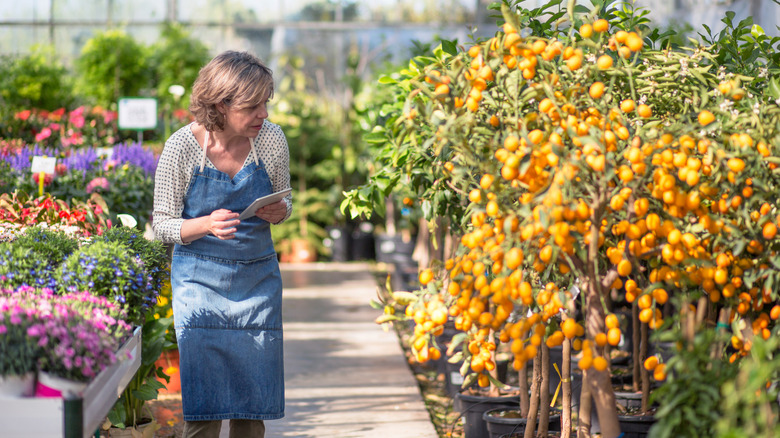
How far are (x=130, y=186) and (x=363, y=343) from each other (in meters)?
1.86

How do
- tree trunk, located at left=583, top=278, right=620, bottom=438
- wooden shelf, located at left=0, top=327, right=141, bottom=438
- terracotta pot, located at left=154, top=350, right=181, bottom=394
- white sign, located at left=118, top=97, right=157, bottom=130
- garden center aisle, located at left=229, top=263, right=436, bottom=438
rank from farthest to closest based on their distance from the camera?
white sign, located at left=118, top=97, right=157, bottom=130, terracotta pot, located at left=154, top=350, right=181, bottom=394, garden center aisle, located at left=229, top=263, right=436, bottom=438, tree trunk, located at left=583, top=278, right=620, bottom=438, wooden shelf, located at left=0, top=327, right=141, bottom=438

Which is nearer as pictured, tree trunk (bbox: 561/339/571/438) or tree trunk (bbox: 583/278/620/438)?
tree trunk (bbox: 583/278/620/438)

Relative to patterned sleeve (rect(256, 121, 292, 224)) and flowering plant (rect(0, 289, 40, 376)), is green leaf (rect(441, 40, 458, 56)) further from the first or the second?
flowering plant (rect(0, 289, 40, 376))

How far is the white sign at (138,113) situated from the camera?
5.60m

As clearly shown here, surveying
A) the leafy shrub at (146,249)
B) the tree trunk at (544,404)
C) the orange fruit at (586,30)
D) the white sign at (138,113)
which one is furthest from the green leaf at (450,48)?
the white sign at (138,113)

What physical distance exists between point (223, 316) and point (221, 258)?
16 centimetres

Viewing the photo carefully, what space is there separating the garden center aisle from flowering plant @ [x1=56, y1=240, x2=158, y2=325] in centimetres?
138

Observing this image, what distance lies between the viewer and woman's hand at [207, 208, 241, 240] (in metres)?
2.14

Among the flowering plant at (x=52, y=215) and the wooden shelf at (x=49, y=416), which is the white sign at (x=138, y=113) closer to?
the flowering plant at (x=52, y=215)

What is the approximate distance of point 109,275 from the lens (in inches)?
→ 75.1

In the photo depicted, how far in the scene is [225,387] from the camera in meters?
2.30

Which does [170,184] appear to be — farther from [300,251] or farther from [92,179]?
[300,251]

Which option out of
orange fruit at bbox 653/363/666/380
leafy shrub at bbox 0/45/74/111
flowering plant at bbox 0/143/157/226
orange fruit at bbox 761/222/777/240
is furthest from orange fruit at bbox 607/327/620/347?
leafy shrub at bbox 0/45/74/111

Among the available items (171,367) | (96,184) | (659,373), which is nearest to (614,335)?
(659,373)
